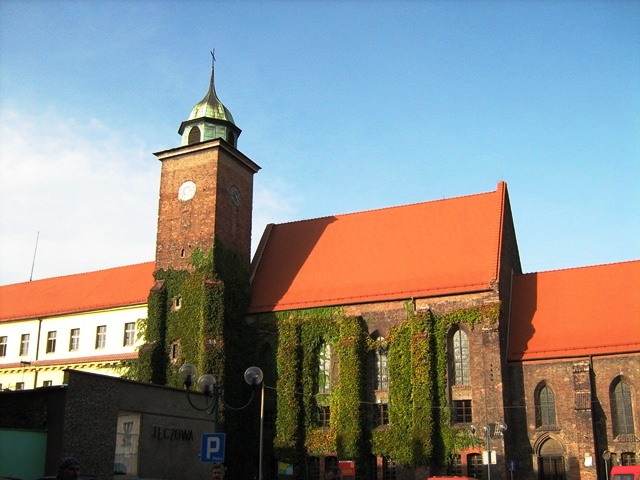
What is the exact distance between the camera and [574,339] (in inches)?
1406

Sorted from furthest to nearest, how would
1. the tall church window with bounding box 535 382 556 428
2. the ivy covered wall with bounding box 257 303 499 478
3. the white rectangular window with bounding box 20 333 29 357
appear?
→ the white rectangular window with bounding box 20 333 29 357 < the tall church window with bounding box 535 382 556 428 < the ivy covered wall with bounding box 257 303 499 478

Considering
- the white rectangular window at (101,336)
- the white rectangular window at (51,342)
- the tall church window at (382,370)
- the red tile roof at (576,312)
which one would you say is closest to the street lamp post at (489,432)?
the red tile roof at (576,312)

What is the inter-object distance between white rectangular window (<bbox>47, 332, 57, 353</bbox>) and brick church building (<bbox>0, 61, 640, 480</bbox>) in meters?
0.72

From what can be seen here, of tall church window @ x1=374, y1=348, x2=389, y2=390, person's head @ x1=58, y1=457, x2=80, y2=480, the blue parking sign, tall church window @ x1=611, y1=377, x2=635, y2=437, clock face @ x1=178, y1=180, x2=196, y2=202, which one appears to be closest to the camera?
Result: person's head @ x1=58, y1=457, x2=80, y2=480

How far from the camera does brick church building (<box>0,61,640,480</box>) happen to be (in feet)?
113

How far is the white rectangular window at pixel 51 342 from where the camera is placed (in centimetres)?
4697

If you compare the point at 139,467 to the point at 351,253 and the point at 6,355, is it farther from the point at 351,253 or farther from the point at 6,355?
the point at 6,355

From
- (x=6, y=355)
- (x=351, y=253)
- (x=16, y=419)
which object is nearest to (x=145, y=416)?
(x=16, y=419)

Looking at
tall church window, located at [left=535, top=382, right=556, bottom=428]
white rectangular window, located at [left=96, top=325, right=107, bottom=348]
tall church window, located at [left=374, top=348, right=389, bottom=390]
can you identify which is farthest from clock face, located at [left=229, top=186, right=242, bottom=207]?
tall church window, located at [left=535, top=382, right=556, bottom=428]

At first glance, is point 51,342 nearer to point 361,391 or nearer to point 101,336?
point 101,336

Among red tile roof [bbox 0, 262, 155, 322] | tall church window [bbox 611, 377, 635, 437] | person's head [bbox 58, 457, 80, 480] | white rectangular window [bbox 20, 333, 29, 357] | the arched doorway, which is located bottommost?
the arched doorway

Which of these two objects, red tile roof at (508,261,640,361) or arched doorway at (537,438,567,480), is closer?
arched doorway at (537,438,567,480)

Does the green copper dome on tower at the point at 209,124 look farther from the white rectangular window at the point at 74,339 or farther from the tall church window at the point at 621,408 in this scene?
the tall church window at the point at 621,408

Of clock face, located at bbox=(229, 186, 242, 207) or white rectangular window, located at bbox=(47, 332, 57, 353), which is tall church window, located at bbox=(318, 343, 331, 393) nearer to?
clock face, located at bbox=(229, 186, 242, 207)
